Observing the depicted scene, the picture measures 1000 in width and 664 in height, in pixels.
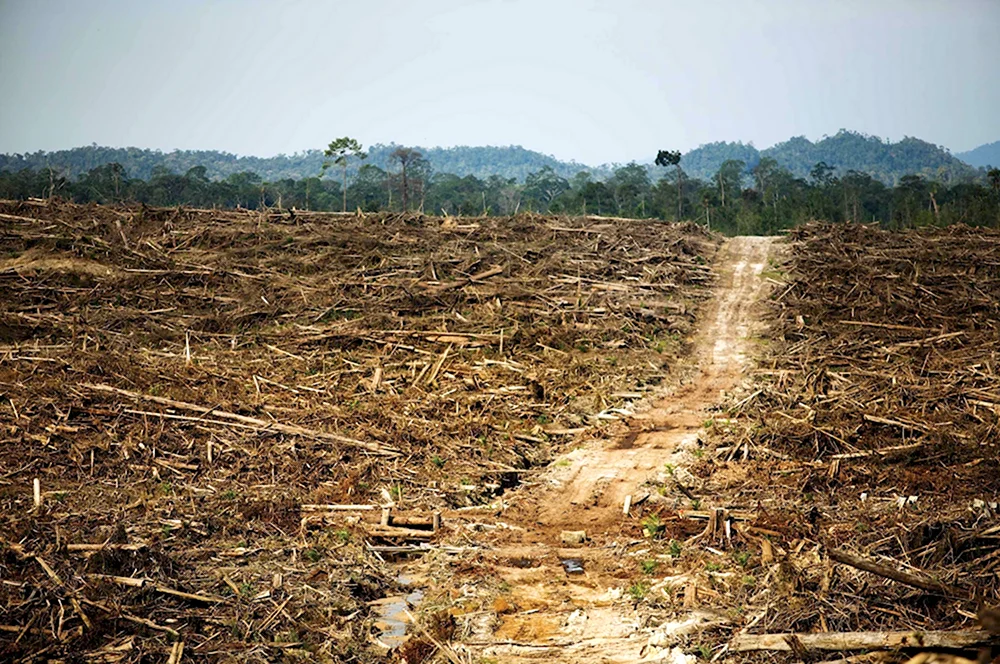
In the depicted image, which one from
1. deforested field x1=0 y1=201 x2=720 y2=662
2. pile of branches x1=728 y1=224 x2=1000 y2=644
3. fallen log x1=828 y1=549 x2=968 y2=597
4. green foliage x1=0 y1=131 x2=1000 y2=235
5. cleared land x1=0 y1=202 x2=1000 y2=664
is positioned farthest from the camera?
green foliage x1=0 y1=131 x2=1000 y2=235

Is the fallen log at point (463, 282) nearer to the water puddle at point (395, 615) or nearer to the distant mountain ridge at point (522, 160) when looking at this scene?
the water puddle at point (395, 615)

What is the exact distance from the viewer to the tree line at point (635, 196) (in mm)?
36594

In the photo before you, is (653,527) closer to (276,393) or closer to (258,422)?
(258,422)

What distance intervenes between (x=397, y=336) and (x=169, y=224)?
916 cm

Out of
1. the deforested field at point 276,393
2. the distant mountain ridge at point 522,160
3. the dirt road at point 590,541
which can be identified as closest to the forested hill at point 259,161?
the distant mountain ridge at point 522,160

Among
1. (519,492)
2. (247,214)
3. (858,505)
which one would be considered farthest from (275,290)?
(858,505)

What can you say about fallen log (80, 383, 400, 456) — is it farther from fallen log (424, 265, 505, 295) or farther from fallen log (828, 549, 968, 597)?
fallen log (424, 265, 505, 295)

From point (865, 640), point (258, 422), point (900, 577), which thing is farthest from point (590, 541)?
point (258, 422)

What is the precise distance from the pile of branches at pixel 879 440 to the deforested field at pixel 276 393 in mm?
328

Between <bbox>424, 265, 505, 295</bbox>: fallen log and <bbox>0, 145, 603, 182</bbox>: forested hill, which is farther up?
<bbox>0, 145, 603, 182</bbox>: forested hill

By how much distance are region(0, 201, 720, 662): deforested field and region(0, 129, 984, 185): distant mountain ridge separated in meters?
67.9

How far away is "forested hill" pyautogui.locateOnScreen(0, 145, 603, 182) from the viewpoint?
9369 centimetres

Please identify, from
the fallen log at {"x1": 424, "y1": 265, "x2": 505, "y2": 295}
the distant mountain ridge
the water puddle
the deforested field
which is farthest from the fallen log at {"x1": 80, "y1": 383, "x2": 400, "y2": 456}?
the distant mountain ridge

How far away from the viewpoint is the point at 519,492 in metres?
10.0
